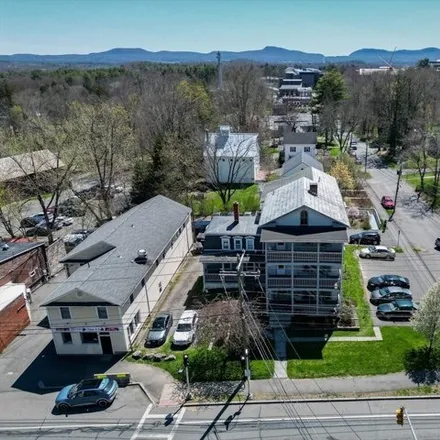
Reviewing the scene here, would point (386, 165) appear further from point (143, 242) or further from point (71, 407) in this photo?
point (71, 407)

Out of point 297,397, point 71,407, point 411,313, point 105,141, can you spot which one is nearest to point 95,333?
point 71,407

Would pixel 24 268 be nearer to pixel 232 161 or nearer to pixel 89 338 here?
pixel 89 338

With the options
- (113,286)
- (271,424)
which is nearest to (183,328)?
(113,286)

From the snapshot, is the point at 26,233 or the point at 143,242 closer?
the point at 143,242

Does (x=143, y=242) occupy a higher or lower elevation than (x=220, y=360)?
higher

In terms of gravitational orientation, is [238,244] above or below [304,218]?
below

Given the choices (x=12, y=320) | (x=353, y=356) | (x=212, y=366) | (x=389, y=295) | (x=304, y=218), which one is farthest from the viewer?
(x=389, y=295)
